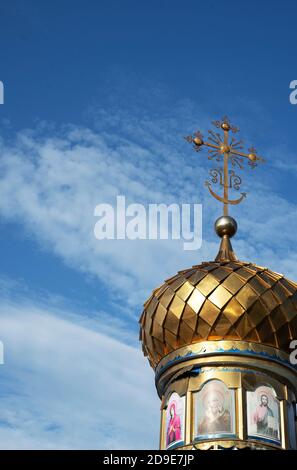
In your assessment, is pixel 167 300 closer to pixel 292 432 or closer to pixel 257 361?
pixel 257 361

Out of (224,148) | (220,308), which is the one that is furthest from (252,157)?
(220,308)

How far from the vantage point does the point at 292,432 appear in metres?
17.6

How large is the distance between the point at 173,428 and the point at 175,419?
0.17m

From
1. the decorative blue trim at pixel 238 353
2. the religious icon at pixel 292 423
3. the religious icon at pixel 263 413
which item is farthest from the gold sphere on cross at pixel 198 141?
the religious icon at pixel 292 423

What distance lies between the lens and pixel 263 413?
17.2m

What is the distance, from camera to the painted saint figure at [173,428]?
17500mm

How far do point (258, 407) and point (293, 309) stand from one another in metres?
2.37

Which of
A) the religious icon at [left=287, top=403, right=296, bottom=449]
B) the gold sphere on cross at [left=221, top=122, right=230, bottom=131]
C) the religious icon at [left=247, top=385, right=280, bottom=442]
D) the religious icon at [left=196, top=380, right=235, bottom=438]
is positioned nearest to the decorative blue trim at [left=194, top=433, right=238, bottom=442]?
the religious icon at [left=196, top=380, right=235, bottom=438]

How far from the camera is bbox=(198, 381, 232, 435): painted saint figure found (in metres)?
17.0

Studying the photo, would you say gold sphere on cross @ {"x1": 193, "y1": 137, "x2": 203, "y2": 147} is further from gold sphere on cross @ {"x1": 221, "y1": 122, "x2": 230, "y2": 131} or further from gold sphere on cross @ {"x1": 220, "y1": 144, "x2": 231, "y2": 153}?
gold sphere on cross @ {"x1": 221, "y1": 122, "x2": 230, "y2": 131}

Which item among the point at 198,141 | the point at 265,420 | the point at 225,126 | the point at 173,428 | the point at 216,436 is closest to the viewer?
the point at 216,436

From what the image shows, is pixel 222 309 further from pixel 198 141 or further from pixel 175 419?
pixel 198 141
